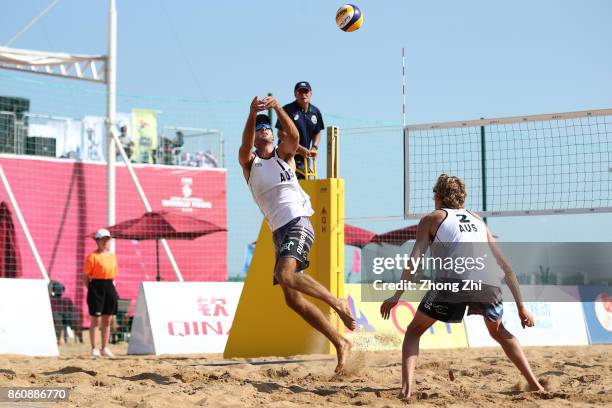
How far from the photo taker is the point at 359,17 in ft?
28.6

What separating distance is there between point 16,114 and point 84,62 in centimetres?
199

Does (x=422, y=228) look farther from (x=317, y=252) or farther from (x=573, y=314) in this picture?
(x=573, y=314)

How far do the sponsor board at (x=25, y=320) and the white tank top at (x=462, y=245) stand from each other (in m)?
6.31

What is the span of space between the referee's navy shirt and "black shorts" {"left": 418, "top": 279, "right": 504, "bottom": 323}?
10.9 feet

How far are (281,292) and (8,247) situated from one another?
11.5m

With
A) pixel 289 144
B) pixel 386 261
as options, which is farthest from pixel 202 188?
pixel 289 144

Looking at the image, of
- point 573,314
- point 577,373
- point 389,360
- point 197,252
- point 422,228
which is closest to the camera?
point 422,228

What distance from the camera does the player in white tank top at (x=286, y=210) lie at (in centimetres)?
630

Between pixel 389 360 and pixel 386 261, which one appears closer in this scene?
pixel 389 360

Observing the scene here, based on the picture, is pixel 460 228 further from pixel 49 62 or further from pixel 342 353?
pixel 49 62

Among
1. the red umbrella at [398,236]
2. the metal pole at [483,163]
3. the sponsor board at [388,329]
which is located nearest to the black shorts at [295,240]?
the sponsor board at [388,329]

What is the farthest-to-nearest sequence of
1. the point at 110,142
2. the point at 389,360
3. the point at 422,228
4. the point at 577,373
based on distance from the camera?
1. the point at 110,142
2. the point at 389,360
3. the point at 577,373
4. the point at 422,228

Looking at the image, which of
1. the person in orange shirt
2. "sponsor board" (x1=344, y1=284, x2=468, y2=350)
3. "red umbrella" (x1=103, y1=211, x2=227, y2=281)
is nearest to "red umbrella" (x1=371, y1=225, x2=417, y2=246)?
"red umbrella" (x1=103, y1=211, x2=227, y2=281)

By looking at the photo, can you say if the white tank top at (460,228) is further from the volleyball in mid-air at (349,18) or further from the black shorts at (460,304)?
the volleyball in mid-air at (349,18)
